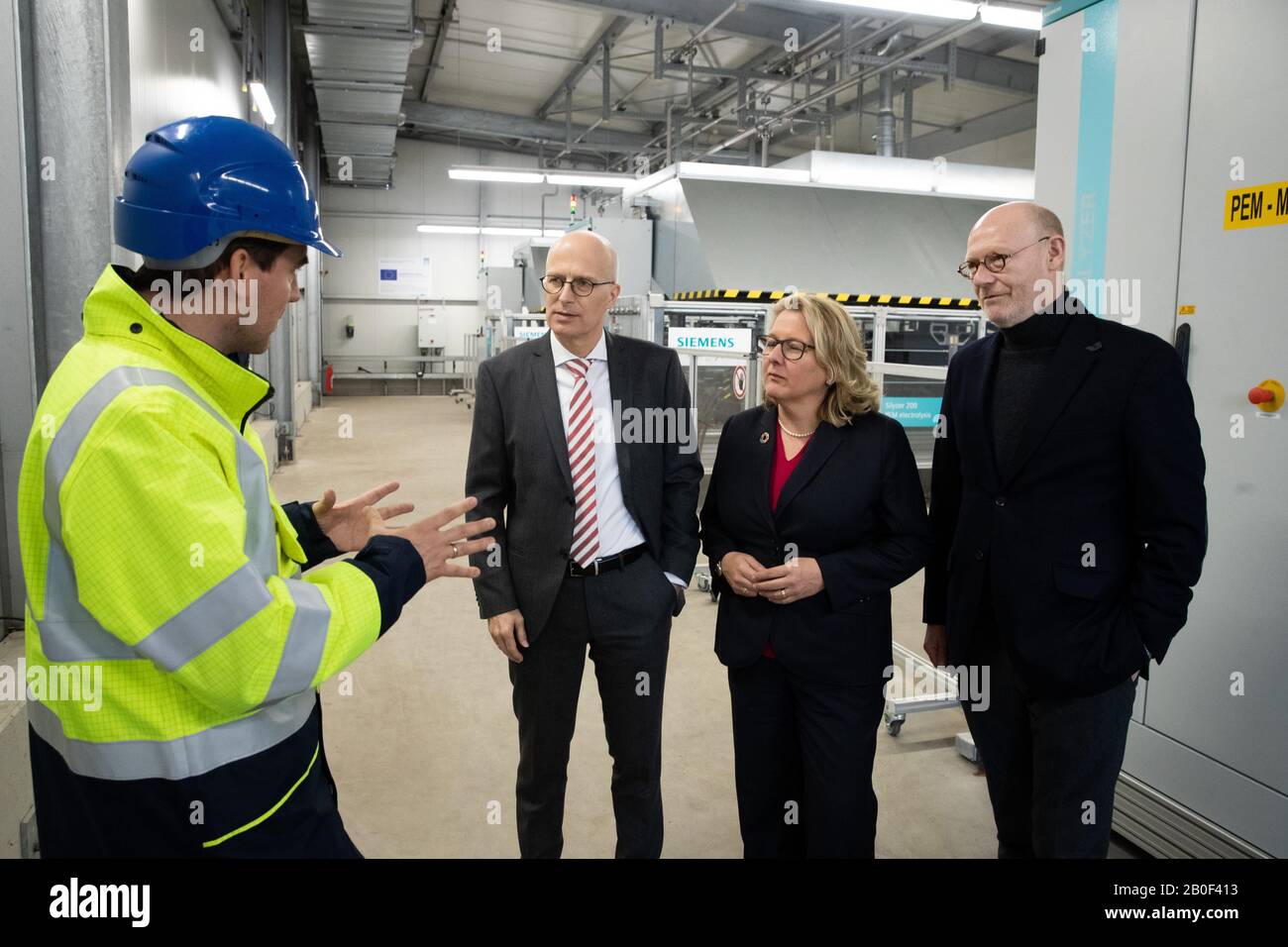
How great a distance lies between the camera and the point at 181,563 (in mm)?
1101

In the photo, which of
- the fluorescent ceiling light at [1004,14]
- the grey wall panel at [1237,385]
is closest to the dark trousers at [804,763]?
the grey wall panel at [1237,385]

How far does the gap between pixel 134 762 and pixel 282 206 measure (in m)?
0.80

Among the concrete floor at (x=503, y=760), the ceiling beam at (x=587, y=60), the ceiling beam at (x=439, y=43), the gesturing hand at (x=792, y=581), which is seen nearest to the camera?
the gesturing hand at (x=792, y=581)

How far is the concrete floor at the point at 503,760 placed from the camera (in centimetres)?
291

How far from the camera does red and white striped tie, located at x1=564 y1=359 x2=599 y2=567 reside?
7.34 ft

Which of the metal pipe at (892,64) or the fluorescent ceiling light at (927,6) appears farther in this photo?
the metal pipe at (892,64)

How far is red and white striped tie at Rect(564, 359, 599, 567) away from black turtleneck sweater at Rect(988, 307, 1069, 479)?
968 millimetres

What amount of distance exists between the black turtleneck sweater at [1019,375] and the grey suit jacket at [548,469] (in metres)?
0.75

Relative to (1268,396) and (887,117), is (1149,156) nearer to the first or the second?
(1268,396)

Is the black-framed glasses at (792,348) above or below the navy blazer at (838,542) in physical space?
above

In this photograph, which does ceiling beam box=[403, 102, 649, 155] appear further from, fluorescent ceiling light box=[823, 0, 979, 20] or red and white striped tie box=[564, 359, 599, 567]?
red and white striped tie box=[564, 359, 599, 567]

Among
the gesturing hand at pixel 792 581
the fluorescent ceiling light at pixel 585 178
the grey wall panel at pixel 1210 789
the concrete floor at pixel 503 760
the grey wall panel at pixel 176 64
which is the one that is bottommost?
the concrete floor at pixel 503 760

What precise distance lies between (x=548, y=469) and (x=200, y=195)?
112cm

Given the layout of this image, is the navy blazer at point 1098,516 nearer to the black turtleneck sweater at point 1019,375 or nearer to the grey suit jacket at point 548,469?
the black turtleneck sweater at point 1019,375
